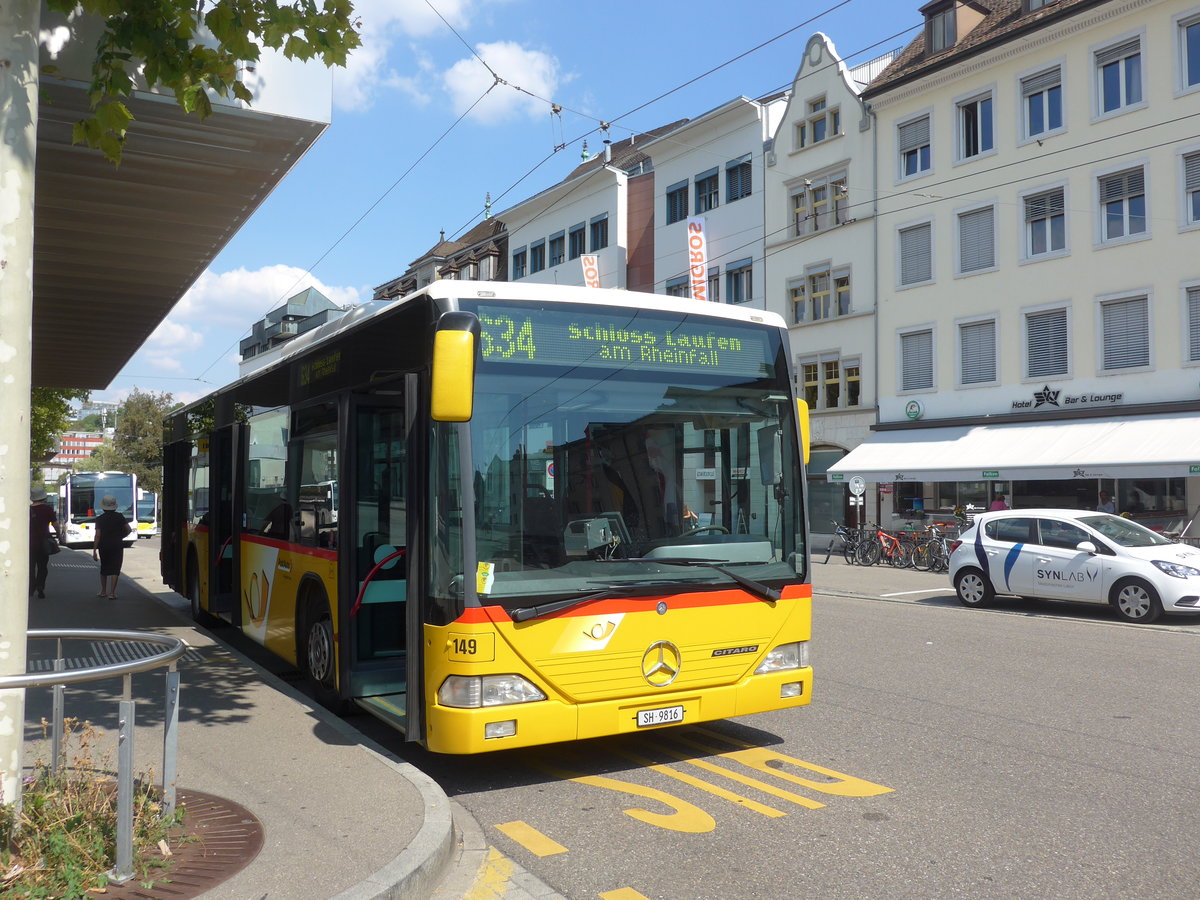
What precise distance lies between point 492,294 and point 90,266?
8923 millimetres

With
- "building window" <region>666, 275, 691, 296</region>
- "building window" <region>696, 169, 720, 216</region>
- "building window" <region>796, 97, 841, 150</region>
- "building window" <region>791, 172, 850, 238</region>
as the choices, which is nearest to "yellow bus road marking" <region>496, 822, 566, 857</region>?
"building window" <region>791, 172, 850, 238</region>

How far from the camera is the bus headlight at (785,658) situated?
6703mm

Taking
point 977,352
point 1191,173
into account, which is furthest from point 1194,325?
point 977,352

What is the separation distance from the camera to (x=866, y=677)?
9586 millimetres

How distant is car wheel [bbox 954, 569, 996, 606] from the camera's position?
16281 millimetres

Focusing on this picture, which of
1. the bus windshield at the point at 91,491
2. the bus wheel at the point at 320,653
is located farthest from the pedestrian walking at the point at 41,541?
the bus windshield at the point at 91,491

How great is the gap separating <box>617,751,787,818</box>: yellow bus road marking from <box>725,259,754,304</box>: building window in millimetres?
30879

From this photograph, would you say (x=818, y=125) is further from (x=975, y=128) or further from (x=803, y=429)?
(x=803, y=429)

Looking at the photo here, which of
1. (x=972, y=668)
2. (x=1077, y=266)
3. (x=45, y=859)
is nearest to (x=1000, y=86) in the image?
(x=1077, y=266)

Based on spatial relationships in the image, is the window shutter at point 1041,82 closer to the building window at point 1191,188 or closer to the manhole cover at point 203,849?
the building window at point 1191,188

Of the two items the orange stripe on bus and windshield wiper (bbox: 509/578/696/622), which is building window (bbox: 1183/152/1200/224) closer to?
the orange stripe on bus

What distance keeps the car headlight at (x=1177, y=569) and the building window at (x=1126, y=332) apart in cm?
1320

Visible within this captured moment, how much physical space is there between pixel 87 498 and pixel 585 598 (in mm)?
40576

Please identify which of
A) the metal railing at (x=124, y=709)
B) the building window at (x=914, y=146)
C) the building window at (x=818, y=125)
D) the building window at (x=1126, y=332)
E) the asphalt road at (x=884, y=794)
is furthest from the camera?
the building window at (x=818, y=125)
